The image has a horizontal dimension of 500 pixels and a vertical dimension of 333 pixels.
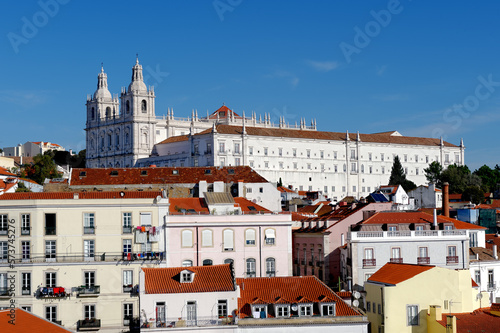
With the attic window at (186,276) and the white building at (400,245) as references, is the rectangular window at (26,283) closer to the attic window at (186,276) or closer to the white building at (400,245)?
the attic window at (186,276)

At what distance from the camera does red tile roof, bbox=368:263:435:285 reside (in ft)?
119

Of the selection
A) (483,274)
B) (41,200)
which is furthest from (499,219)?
(41,200)

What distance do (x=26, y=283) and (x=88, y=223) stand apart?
430 cm

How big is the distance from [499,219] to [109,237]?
4462cm

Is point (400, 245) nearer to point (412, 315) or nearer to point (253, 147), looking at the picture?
point (412, 315)

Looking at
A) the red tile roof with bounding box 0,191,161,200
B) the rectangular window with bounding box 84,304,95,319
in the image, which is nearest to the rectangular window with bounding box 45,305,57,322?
the rectangular window with bounding box 84,304,95,319

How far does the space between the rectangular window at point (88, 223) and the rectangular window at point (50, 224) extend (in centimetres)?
148

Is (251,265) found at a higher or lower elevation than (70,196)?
lower

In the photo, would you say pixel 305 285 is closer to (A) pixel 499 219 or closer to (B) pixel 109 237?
(B) pixel 109 237

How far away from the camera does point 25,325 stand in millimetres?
29953

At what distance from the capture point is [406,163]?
16425 centimetres

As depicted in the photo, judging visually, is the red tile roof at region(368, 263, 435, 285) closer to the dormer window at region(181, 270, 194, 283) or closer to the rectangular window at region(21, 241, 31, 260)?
the dormer window at region(181, 270, 194, 283)

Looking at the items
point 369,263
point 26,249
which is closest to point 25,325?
point 26,249

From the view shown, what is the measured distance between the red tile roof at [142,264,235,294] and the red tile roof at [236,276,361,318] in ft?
2.63
